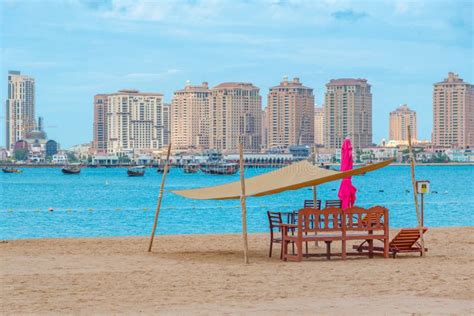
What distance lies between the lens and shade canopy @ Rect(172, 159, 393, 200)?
15445mm

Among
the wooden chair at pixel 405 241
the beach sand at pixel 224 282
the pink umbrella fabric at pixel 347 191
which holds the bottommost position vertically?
the beach sand at pixel 224 282

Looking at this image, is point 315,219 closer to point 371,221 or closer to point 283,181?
point 283,181

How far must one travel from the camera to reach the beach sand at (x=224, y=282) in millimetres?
10641

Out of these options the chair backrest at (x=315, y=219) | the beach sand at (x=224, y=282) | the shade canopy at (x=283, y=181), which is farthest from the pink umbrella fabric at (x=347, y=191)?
the chair backrest at (x=315, y=219)

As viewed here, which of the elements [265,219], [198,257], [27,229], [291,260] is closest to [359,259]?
[291,260]

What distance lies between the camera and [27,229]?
34.9 metres

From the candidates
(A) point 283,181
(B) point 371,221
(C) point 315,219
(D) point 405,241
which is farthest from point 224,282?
(D) point 405,241

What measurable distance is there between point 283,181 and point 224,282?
349cm

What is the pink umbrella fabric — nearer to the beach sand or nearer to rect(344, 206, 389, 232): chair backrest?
rect(344, 206, 389, 232): chair backrest

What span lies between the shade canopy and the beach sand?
42.4 inches

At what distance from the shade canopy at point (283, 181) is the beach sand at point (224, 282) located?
42.4 inches

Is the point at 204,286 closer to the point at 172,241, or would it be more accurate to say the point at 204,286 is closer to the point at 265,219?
the point at 172,241

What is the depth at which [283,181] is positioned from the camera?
15992mm

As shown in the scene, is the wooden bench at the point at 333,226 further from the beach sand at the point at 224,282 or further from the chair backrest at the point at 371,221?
the beach sand at the point at 224,282
